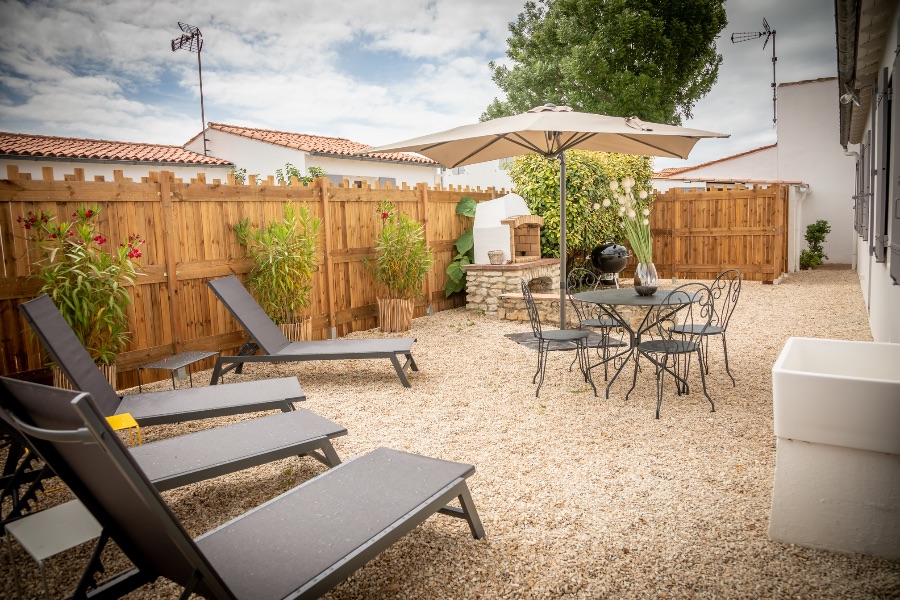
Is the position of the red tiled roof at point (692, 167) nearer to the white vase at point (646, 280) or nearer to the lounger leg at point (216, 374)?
the white vase at point (646, 280)

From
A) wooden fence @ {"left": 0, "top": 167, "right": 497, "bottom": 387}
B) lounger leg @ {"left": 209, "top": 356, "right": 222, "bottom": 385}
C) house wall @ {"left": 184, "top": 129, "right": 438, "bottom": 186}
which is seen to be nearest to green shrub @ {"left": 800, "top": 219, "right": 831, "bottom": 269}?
wooden fence @ {"left": 0, "top": 167, "right": 497, "bottom": 387}

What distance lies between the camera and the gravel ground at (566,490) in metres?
2.38

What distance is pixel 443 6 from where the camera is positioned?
19.5 m

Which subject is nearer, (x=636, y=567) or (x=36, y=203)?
(x=636, y=567)

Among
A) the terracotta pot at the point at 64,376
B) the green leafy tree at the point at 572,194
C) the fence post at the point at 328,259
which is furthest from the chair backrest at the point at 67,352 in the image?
the green leafy tree at the point at 572,194

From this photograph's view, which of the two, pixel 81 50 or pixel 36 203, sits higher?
pixel 81 50

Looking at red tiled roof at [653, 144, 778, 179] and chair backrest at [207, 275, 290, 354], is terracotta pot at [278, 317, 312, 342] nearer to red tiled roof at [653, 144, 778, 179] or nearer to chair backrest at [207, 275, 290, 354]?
chair backrest at [207, 275, 290, 354]

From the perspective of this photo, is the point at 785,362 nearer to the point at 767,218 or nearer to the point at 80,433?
the point at 80,433

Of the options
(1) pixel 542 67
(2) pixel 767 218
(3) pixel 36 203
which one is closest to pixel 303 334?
(3) pixel 36 203

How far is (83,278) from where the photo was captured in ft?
15.6

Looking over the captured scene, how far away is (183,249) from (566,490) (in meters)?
4.73

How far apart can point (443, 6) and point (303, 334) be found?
16.3 m

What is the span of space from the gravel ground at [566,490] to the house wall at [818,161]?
1230 cm

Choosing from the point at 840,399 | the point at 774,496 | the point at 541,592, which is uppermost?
the point at 840,399
